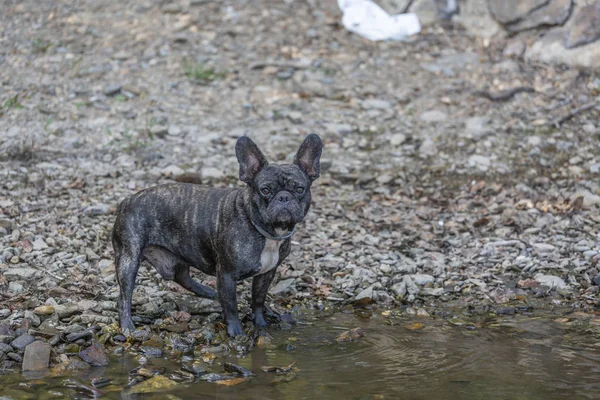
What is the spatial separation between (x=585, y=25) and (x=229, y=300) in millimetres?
9576

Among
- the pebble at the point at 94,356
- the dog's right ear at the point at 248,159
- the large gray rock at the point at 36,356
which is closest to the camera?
the large gray rock at the point at 36,356

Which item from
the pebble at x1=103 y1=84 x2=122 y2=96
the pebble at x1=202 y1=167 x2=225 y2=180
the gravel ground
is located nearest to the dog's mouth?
the gravel ground

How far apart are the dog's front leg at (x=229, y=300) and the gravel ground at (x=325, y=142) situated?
2.27 ft

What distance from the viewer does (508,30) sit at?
15.3 metres

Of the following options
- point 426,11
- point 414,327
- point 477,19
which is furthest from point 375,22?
point 414,327

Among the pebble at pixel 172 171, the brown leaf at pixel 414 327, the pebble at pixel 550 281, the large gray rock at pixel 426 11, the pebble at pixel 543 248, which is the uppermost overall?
the large gray rock at pixel 426 11

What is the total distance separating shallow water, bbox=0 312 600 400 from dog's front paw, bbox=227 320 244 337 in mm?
304

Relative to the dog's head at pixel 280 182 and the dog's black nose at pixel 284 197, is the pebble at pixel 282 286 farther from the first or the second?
the dog's black nose at pixel 284 197

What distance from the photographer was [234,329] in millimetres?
7516

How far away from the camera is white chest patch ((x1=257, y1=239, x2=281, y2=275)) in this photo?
7.40 metres

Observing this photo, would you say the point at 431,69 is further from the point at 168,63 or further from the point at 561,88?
the point at 168,63

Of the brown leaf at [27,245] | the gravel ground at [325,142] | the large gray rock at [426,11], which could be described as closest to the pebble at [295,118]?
the gravel ground at [325,142]

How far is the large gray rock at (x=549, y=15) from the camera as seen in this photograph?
47.6ft

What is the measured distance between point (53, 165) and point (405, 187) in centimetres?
502
